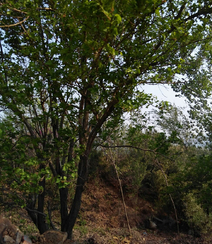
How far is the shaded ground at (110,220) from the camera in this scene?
7533 mm

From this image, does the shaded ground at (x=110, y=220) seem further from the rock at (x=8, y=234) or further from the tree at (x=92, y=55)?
the tree at (x=92, y=55)

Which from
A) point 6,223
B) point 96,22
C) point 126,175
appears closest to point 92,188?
point 126,175

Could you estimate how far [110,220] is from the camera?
982 centimetres

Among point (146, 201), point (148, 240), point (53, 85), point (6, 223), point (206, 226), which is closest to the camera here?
point (53, 85)

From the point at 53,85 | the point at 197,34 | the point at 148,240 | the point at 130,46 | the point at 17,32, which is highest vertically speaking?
the point at 17,32

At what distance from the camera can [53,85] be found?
12.1ft

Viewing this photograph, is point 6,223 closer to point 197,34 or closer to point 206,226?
point 197,34

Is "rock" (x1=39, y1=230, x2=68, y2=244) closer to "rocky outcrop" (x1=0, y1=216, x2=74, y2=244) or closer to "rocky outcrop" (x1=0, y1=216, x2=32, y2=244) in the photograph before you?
"rocky outcrop" (x1=0, y1=216, x2=74, y2=244)

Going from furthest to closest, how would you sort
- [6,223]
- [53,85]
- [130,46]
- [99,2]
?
[6,223] → [53,85] → [130,46] → [99,2]

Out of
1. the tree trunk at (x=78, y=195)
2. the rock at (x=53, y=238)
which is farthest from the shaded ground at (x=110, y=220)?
the rock at (x=53, y=238)

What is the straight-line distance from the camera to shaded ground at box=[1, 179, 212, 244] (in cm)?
753

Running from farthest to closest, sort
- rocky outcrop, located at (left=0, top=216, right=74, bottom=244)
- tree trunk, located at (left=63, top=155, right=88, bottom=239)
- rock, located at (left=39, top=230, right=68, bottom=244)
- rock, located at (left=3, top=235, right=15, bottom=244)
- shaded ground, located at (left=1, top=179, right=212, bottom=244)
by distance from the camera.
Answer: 1. shaded ground, located at (left=1, top=179, right=212, bottom=244)
2. tree trunk, located at (left=63, top=155, right=88, bottom=239)
3. rock, located at (left=39, top=230, right=68, bottom=244)
4. rocky outcrop, located at (left=0, top=216, right=74, bottom=244)
5. rock, located at (left=3, top=235, right=15, bottom=244)

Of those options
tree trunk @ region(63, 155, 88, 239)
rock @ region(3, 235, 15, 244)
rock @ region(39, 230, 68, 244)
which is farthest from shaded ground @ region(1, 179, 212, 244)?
rock @ region(3, 235, 15, 244)

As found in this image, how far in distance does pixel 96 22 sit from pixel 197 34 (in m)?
1.93
